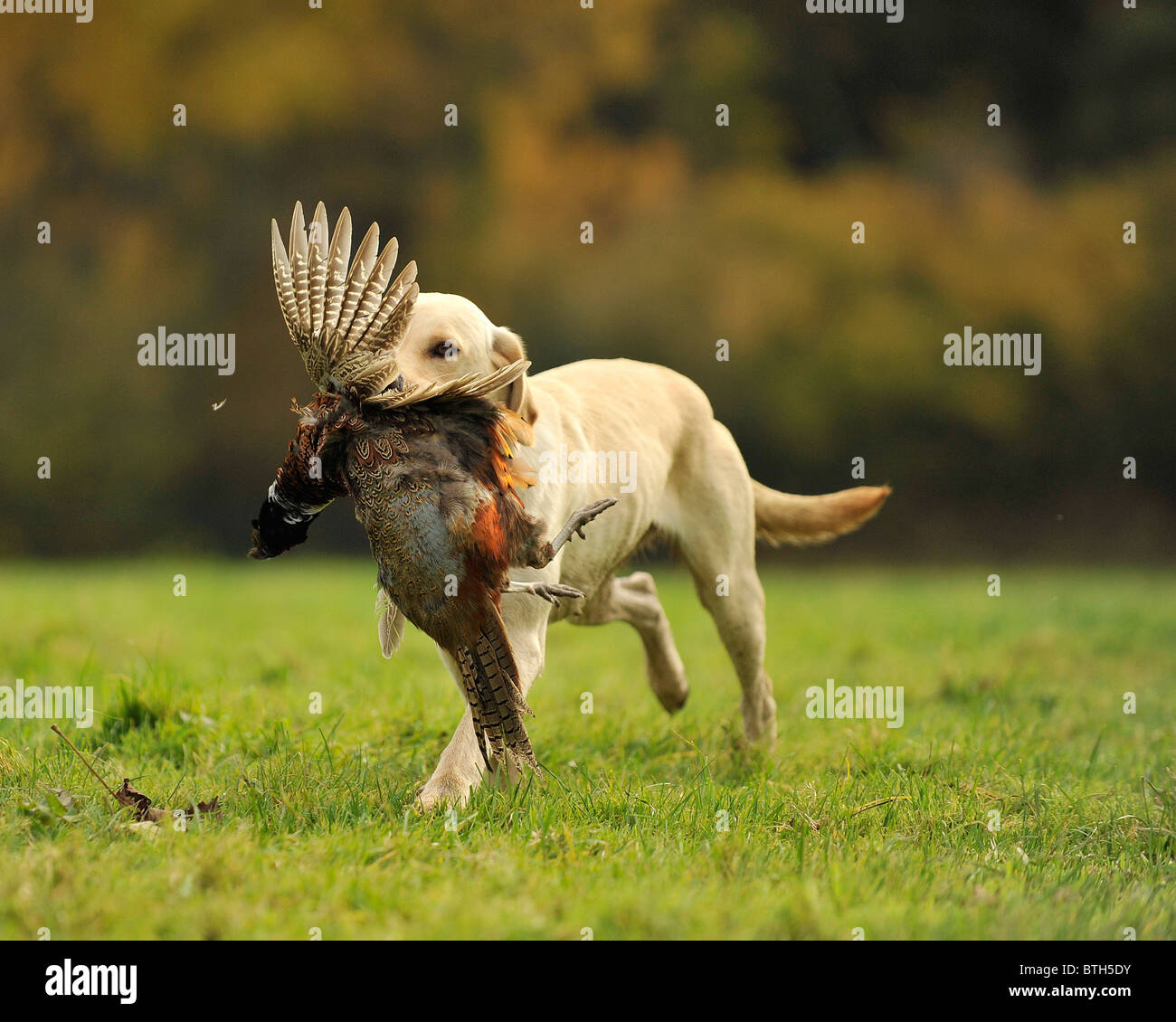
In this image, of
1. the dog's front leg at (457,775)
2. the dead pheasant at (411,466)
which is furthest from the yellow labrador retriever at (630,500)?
the dead pheasant at (411,466)

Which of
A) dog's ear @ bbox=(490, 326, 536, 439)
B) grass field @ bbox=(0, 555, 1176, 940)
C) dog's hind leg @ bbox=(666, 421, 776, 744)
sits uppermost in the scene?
dog's ear @ bbox=(490, 326, 536, 439)

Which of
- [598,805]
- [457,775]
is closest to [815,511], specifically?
[598,805]

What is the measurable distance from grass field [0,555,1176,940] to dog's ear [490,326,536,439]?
44.0 inches

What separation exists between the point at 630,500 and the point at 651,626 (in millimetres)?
877

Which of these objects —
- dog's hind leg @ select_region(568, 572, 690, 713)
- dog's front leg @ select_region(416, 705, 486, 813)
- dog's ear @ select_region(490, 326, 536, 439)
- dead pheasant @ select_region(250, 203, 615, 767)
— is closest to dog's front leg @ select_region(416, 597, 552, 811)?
dog's front leg @ select_region(416, 705, 486, 813)

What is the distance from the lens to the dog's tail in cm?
534

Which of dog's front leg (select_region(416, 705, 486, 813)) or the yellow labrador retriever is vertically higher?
the yellow labrador retriever

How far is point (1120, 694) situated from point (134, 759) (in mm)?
4759

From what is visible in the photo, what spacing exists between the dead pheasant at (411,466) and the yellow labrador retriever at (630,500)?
231 millimetres

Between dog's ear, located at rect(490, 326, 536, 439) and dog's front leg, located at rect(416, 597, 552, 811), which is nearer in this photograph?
dog's front leg, located at rect(416, 597, 552, 811)

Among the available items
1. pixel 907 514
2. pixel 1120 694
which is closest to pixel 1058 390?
pixel 907 514

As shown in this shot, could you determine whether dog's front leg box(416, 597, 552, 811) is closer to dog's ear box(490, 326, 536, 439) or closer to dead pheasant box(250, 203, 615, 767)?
dead pheasant box(250, 203, 615, 767)

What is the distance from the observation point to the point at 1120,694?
20.6ft

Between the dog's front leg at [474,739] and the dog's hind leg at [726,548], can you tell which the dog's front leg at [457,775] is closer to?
the dog's front leg at [474,739]
